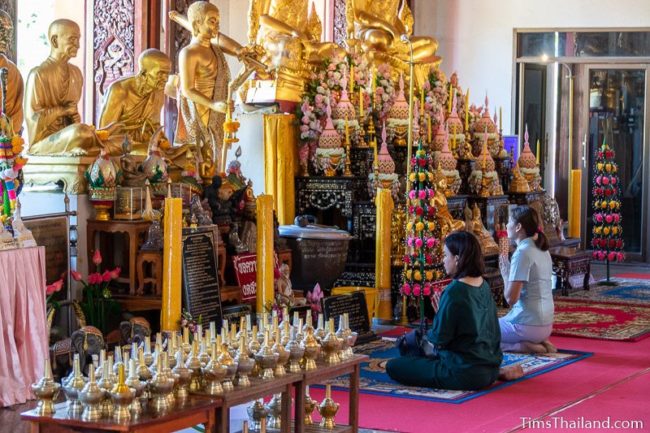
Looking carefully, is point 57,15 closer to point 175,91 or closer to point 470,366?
point 175,91

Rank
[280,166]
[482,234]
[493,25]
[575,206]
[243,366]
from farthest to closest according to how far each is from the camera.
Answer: [493,25], [575,206], [482,234], [280,166], [243,366]

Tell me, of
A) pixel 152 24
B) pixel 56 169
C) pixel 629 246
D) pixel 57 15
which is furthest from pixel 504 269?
pixel 629 246

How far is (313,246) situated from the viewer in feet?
26.1

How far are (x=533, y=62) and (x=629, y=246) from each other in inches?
90.5

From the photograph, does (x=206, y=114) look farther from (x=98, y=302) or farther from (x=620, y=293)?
(x=620, y=293)

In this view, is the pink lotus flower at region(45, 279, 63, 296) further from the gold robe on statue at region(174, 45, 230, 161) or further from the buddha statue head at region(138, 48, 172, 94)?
the gold robe on statue at region(174, 45, 230, 161)

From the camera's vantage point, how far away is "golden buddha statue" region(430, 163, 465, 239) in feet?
28.0

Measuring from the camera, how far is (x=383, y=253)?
839 centimetres

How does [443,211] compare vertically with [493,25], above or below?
below

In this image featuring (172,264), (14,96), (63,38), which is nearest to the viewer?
(172,264)

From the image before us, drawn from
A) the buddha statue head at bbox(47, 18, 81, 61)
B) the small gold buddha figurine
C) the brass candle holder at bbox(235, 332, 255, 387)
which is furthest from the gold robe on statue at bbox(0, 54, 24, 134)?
the small gold buddha figurine

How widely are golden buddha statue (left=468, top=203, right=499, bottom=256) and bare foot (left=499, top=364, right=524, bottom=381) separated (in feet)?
10.2

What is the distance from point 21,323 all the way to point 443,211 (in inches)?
153

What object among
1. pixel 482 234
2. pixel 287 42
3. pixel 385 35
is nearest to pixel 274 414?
pixel 482 234
